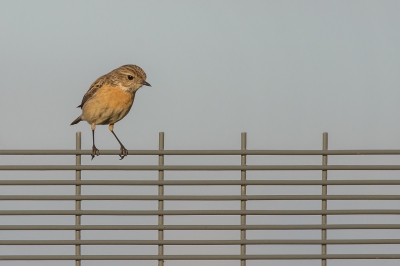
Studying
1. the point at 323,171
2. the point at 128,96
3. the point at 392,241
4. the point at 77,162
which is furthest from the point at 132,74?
the point at 392,241

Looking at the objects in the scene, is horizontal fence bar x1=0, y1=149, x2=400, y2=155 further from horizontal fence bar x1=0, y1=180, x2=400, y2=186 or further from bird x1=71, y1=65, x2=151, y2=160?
bird x1=71, y1=65, x2=151, y2=160

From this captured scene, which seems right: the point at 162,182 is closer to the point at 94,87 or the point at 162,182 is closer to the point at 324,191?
the point at 324,191

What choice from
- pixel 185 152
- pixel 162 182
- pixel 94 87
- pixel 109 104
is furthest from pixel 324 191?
pixel 94 87

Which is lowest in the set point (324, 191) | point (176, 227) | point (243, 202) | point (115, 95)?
point (176, 227)

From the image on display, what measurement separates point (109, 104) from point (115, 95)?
0.14 m

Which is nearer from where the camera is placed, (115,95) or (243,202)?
(243,202)

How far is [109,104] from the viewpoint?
9.26 meters

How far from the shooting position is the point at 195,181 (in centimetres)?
682

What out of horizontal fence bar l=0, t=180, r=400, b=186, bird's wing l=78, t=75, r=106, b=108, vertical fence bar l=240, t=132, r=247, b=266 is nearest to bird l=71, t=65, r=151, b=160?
bird's wing l=78, t=75, r=106, b=108

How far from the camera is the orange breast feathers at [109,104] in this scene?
365 inches

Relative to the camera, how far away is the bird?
927 centimetres

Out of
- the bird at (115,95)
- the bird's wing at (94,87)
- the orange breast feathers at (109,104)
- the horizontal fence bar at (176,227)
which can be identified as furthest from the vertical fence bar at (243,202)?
the bird's wing at (94,87)

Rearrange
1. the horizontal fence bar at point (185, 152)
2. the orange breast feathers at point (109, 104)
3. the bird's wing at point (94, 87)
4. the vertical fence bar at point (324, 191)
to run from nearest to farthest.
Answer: the horizontal fence bar at point (185, 152)
the vertical fence bar at point (324, 191)
the orange breast feathers at point (109, 104)
the bird's wing at point (94, 87)

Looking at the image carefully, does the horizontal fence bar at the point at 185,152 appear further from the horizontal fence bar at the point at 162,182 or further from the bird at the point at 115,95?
the bird at the point at 115,95
